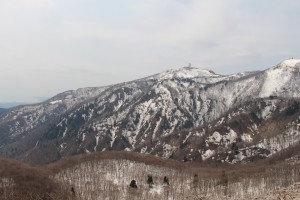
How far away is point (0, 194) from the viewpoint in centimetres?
19525

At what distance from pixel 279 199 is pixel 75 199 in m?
133

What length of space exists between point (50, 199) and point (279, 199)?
461ft

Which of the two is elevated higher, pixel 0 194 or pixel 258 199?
pixel 258 199

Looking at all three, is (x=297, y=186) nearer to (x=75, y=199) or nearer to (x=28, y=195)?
(x=75, y=199)

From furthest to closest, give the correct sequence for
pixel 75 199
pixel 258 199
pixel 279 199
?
pixel 75 199
pixel 258 199
pixel 279 199

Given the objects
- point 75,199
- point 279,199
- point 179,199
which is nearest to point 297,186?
point 279,199

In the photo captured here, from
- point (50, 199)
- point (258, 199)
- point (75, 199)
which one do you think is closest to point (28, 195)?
point (50, 199)

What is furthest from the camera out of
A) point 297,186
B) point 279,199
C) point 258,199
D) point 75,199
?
point 75,199

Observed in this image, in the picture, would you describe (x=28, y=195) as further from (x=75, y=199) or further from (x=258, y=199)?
(x=258, y=199)

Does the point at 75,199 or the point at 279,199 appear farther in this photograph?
the point at 75,199

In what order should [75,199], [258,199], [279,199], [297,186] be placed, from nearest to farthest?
[279,199] < [258,199] < [297,186] < [75,199]

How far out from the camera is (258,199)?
88.9 m

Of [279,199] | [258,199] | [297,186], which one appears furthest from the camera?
[297,186]

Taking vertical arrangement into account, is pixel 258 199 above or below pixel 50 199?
above
